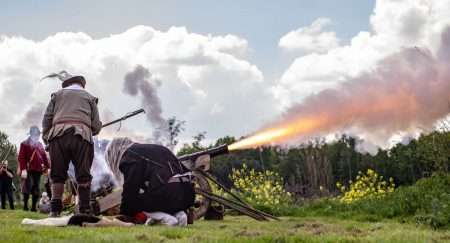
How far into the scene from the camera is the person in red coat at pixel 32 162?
51.8ft

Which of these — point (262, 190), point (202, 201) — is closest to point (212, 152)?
point (202, 201)

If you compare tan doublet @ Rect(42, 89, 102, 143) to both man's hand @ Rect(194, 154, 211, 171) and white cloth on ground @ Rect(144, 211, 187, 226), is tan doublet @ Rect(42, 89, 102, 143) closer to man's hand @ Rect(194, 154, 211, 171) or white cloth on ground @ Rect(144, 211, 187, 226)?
white cloth on ground @ Rect(144, 211, 187, 226)

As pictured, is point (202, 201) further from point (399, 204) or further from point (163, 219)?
point (399, 204)

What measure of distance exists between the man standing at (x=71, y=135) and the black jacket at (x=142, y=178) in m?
0.50

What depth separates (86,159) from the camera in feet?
33.2

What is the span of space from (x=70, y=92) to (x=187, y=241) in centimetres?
393

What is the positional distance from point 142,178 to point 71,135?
110 centimetres

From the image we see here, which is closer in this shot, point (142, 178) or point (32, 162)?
point (142, 178)

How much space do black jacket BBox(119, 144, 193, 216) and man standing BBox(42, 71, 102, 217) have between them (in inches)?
19.7

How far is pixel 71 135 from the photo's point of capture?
10000 mm

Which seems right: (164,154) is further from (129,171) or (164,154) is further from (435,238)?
(435,238)

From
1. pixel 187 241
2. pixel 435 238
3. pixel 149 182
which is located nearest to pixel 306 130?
pixel 149 182

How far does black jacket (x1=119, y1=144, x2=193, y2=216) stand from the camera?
33.8 ft

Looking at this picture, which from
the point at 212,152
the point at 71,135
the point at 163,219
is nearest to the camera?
the point at 71,135
